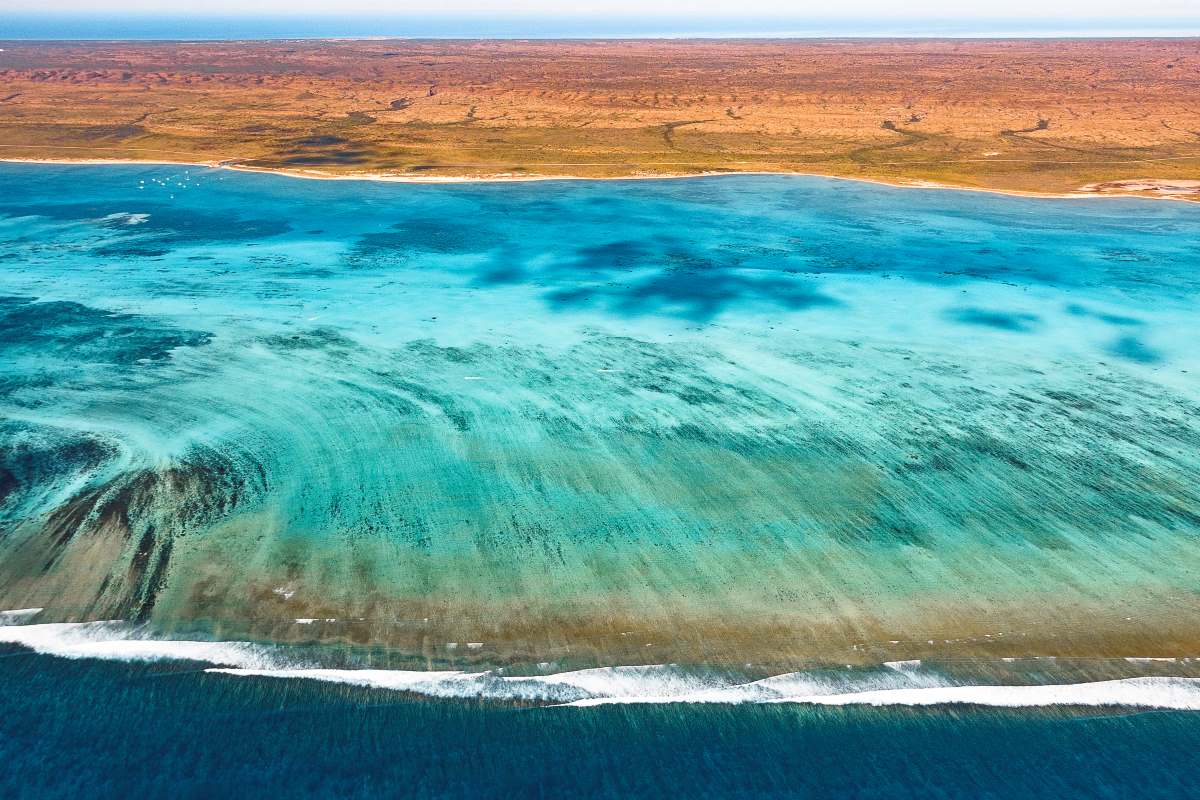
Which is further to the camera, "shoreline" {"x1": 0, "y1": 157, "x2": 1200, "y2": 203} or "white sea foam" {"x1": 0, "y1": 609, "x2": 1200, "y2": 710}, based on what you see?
"shoreline" {"x1": 0, "y1": 157, "x2": 1200, "y2": 203}

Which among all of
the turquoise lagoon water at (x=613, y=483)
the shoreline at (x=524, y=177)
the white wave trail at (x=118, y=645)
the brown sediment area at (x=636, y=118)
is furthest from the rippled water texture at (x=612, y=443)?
the brown sediment area at (x=636, y=118)

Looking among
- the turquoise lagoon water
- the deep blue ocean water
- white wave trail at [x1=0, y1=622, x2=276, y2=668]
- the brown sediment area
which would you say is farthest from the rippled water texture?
the brown sediment area

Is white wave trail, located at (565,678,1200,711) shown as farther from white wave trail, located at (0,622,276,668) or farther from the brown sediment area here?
the brown sediment area

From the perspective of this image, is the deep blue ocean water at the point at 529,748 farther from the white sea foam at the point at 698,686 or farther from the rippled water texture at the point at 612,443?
the rippled water texture at the point at 612,443

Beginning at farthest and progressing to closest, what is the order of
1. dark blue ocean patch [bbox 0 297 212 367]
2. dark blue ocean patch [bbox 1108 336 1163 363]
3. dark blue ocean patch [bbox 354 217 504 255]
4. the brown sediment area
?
the brown sediment area
dark blue ocean patch [bbox 354 217 504 255]
dark blue ocean patch [bbox 1108 336 1163 363]
dark blue ocean patch [bbox 0 297 212 367]

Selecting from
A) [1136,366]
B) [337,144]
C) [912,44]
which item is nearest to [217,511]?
[1136,366]

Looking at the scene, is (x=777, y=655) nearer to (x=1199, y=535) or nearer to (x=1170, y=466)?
(x=1199, y=535)
